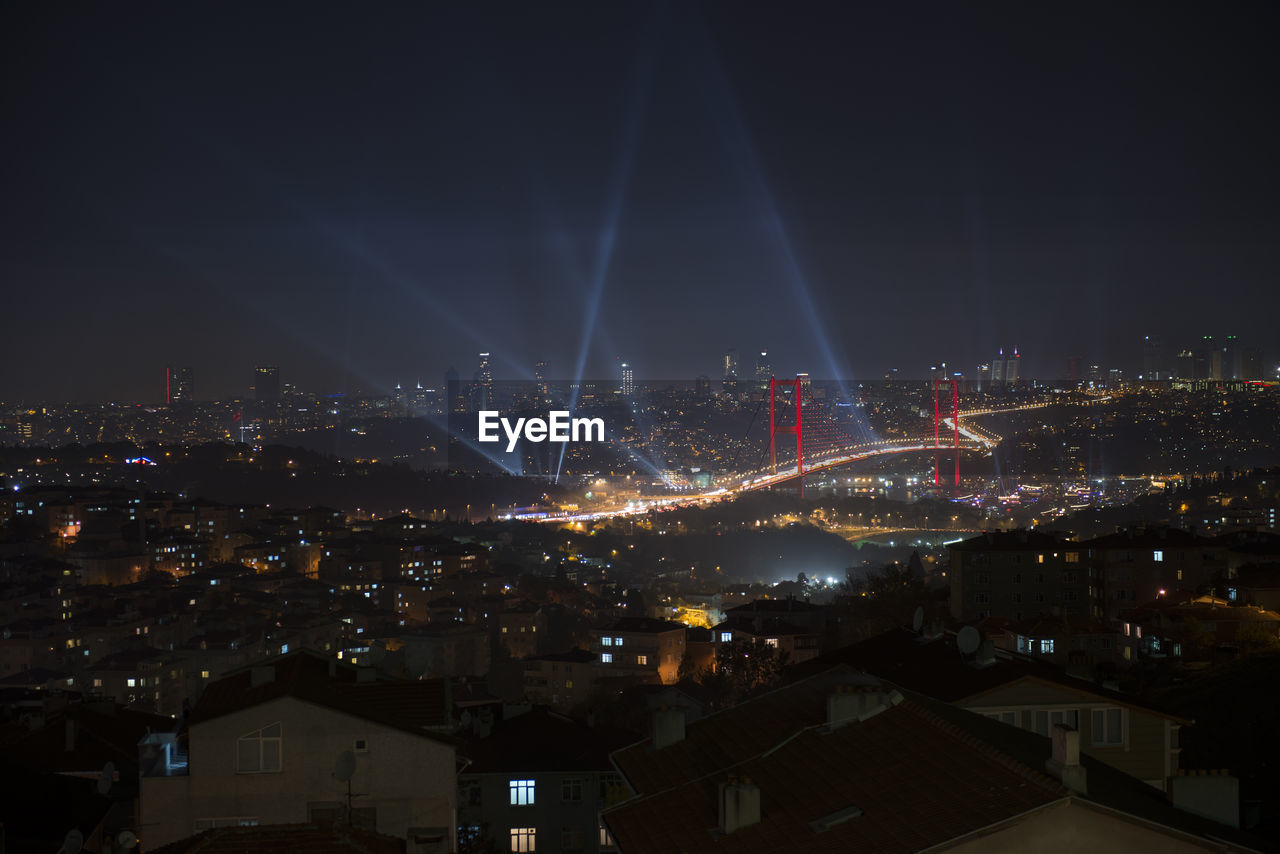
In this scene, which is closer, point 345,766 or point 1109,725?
point 345,766

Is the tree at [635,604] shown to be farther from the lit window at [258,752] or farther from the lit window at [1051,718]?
the lit window at [258,752]

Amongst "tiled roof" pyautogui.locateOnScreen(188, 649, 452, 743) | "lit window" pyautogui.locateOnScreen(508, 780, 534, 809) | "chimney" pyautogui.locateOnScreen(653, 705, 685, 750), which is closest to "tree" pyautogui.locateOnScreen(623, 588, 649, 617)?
"lit window" pyautogui.locateOnScreen(508, 780, 534, 809)

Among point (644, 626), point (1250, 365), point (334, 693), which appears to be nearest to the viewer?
point (334, 693)

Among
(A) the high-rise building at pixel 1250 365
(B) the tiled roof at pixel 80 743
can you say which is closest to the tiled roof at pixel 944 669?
(B) the tiled roof at pixel 80 743

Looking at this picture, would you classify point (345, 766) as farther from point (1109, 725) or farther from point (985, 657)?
point (1109, 725)

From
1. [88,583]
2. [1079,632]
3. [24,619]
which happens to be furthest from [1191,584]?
[88,583]

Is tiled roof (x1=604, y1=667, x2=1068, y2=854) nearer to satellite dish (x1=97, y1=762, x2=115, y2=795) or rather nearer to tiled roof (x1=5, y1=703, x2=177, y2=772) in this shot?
satellite dish (x1=97, y1=762, x2=115, y2=795)

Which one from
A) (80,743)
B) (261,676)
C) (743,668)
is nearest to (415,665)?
(743,668)
